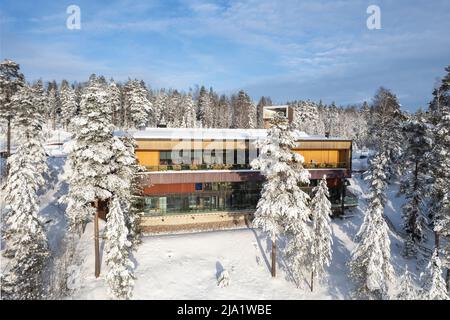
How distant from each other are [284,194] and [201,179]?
11.2m

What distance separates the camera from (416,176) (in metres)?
31.1

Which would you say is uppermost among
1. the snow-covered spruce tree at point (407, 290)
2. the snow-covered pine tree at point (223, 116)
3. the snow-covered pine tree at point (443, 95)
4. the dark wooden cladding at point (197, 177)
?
the snow-covered pine tree at point (223, 116)

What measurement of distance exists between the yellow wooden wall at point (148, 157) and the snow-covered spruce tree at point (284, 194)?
1302 centimetres

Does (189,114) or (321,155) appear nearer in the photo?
(321,155)

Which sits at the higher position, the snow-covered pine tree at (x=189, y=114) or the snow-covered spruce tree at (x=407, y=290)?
the snow-covered pine tree at (x=189, y=114)

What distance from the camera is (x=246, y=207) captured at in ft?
116

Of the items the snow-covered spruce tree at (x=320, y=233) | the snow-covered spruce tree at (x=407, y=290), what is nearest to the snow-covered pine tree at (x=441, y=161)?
the snow-covered spruce tree at (x=320, y=233)

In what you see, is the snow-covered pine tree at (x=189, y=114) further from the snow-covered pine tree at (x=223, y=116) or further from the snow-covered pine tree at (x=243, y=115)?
the snow-covered pine tree at (x=243, y=115)

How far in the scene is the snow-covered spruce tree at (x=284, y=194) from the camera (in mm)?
24484

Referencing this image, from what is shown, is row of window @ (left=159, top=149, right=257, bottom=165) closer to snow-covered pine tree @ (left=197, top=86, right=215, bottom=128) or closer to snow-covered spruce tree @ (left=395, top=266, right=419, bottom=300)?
snow-covered spruce tree @ (left=395, top=266, right=419, bottom=300)

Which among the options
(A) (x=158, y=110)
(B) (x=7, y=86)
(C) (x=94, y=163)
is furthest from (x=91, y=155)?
A: (A) (x=158, y=110)

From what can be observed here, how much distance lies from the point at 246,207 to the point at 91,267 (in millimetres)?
16759

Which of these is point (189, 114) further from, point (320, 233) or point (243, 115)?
point (320, 233)
